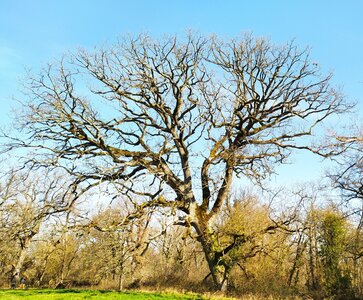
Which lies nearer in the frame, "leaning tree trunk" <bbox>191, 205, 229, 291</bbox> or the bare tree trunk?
A: "leaning tree trunk" <bbox>191, 205, 229, 291</bbox>

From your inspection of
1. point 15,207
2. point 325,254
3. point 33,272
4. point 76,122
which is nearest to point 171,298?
point 76,122

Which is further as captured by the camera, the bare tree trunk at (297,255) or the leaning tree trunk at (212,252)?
the bare tree trunk at (297,255)

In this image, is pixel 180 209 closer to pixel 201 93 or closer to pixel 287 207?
pixel 201 93

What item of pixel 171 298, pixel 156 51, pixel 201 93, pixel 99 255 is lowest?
pixel 171 298

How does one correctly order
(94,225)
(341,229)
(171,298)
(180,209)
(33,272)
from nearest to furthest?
(171,298) → (94,225) → (180,209) → (341,229) → (33,272)

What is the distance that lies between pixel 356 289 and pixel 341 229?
4878mm

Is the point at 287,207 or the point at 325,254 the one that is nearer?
the point at 325,254

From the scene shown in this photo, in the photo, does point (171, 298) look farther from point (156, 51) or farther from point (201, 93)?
point (156, 51)

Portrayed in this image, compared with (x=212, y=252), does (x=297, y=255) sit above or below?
above

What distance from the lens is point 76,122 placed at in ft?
51.4

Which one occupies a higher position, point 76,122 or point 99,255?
point 76,122

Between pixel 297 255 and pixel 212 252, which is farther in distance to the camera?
pixel 297 255

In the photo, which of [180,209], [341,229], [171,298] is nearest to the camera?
[171,298]

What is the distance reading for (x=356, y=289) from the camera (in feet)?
74.8
